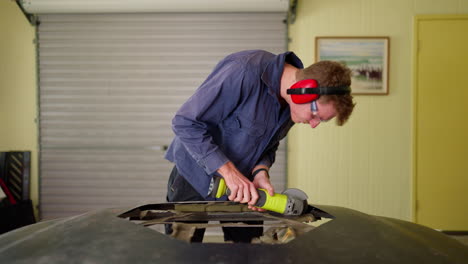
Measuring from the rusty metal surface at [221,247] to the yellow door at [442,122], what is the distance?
308cm

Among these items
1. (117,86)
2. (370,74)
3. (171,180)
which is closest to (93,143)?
(117,86)

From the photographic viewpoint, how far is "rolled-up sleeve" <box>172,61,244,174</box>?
1.46 meters

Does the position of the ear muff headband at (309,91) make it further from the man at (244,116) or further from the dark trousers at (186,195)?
the dark trousers at (186,195)

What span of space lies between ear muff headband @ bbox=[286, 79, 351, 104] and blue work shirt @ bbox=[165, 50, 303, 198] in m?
0.16

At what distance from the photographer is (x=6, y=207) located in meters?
3.44

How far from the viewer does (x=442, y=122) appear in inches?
148

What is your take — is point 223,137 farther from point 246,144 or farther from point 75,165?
point 75,165

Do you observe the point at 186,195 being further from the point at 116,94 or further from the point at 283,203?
the point at 116,94

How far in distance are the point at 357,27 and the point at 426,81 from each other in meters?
0.93

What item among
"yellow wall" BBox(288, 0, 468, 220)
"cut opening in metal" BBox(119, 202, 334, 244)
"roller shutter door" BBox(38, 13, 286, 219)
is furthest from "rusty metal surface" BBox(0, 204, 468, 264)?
"roller shutter door" BBox(38, 13, 286, 219)

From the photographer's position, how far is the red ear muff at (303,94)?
1368 millimetres

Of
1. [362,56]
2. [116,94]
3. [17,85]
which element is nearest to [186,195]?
[116,94]

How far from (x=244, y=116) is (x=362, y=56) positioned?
Result: 8.38 feet

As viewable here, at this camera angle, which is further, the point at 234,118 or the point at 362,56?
the point at 362,56
